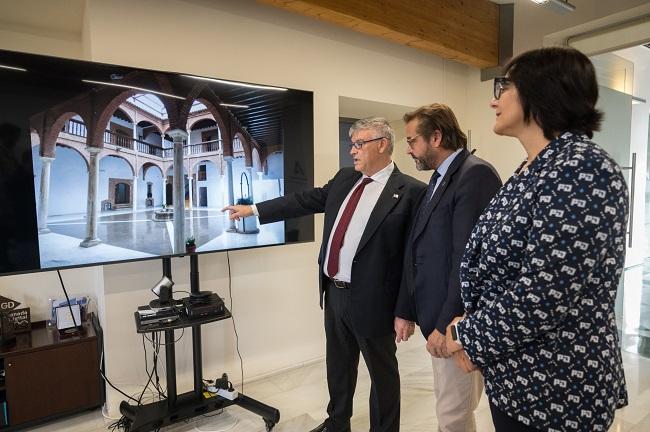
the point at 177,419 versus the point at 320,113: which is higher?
the point at 320,113

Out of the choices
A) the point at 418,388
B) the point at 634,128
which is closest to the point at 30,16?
the point at 418,388

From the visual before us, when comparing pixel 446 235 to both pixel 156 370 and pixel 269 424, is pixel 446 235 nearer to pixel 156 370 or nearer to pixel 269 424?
pixel 269 424

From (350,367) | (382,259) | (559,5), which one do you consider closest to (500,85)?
(382,259)

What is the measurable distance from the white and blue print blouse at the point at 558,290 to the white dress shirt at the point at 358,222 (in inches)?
39.0

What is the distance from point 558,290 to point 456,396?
98 centimetres

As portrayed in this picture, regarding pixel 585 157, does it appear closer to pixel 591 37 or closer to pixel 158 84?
pixel 158 84

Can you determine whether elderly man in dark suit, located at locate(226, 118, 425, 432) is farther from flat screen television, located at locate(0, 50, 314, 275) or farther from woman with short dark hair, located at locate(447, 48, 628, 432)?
woman with short dark hair, located at locate(447, 48, 628, 432)

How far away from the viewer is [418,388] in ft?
9.16

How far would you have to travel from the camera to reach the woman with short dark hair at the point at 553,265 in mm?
876

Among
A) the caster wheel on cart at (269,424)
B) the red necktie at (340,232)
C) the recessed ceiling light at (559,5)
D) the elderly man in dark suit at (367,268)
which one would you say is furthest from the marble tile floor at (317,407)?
the recessed ceiling light at (559,5)

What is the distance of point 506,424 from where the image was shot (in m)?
1.03

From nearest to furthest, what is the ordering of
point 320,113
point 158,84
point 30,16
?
point 158,84
point 30,16
point 320,113

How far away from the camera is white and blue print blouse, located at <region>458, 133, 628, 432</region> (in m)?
0.87

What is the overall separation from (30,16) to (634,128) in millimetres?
5183
